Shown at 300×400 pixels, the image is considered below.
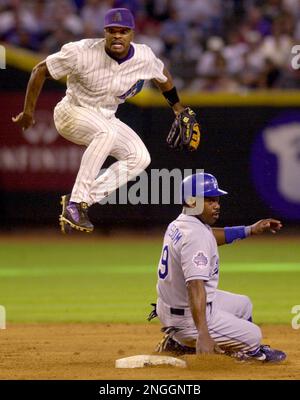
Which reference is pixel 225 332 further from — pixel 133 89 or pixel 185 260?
pixel 133 89

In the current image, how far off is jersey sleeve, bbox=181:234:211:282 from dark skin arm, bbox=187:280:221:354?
55mm

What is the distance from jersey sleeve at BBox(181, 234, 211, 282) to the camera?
7.02 metres

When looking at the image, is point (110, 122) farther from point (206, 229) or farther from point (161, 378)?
point (161, 378)

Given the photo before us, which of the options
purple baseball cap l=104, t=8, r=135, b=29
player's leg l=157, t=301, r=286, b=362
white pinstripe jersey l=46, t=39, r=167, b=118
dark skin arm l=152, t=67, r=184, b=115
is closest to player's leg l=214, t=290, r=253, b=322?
player's leg l=157, t=301, r=286, b=362

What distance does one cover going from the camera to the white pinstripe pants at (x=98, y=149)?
7.36 meters

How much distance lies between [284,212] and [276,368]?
8.30 meters

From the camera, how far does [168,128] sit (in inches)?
617

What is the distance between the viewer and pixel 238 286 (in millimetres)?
11945

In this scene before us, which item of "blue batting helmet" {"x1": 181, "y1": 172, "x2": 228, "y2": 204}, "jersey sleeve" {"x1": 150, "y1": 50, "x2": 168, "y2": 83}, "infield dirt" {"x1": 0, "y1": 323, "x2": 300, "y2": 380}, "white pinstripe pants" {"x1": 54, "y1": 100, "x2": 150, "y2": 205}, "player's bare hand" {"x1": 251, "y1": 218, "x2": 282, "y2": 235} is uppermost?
"jersey sleeve" {"x1": 150, "y1": 50, "x2": 168, "y2": 83}

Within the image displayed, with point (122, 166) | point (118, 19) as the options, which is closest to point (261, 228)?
point (122, 166)

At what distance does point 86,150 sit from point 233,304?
1630 millimetres

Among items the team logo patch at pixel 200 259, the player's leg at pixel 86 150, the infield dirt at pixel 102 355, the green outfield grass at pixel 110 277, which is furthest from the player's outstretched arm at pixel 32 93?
the green outfield grass at pixel 110 277

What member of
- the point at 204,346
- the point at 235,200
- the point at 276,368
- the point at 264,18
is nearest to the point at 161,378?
the point at 204,346

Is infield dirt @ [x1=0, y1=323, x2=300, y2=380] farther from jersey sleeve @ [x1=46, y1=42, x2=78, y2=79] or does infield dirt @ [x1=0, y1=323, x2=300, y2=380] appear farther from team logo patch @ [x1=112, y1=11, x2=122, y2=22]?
team logo patch @ [x1=112, y1=11, x2=122, y2=22]
